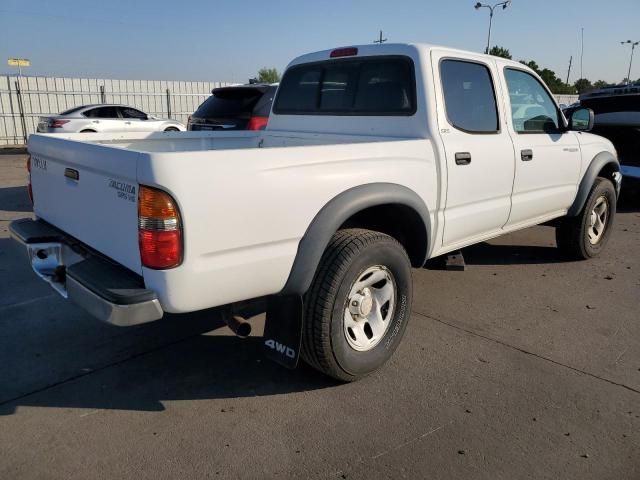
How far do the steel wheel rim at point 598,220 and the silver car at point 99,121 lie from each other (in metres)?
11.2

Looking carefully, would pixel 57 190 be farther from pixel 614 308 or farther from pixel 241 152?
pixel 614 308

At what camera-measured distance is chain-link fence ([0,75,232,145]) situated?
19312mm

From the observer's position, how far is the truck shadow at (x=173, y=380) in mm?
3018

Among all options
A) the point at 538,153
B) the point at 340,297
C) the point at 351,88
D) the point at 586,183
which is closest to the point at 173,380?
the point at 340,297

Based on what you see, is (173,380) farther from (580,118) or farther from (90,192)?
(580,118)

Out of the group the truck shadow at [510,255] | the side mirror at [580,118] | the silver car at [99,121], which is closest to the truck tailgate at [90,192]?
the truck shadow at [510,255]

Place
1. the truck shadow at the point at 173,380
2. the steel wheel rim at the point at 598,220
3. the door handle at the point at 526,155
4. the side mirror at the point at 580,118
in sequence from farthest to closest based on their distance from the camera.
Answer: the steel wheel rim at the point at 598,220, the side mirror at the point at 580,118, the door handle at the point at 526,155, the truck shadow at the point at 173,380

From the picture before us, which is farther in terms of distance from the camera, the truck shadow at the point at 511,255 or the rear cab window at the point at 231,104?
the rear cab window at the point at 231,104

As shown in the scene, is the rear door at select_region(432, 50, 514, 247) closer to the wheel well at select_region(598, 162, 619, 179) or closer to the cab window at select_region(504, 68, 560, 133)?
the cab window at select_region(504, 68, 560, 133)

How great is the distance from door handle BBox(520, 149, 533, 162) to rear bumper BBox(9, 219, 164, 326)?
314 centimetres

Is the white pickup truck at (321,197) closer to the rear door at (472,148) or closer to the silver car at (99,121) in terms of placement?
the rear door at (472,148)

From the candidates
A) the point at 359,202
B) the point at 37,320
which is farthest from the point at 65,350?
the point at 359,202

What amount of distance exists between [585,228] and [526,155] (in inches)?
64.1

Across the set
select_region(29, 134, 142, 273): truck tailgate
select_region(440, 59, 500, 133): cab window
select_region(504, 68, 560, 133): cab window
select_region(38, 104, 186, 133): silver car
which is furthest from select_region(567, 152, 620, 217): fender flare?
select_region(38, 104, 186, 133): silver car
